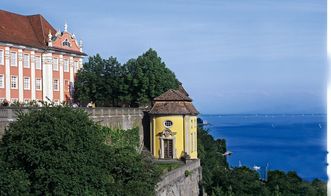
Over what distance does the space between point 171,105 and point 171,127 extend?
1.52 metres

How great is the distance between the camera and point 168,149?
3691cm

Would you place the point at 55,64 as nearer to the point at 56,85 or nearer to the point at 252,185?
the point at 56,85

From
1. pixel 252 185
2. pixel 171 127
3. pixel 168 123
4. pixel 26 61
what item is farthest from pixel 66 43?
pixel 252 185

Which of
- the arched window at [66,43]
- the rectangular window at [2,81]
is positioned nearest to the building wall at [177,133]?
the rectangular window at [2,81]

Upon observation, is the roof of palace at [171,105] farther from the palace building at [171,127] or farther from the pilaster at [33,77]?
the pilaster at [33,77]

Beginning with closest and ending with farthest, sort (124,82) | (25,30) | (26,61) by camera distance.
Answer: (26,61), (25,30), (124,82)

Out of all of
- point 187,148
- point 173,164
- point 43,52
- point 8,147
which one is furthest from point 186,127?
point 8,147

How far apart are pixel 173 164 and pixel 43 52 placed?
14.6 metres

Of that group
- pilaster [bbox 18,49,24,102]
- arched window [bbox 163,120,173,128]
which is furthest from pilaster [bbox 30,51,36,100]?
arched window [bbox 163,120,173,128]

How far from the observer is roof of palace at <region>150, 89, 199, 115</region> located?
36.9 meters

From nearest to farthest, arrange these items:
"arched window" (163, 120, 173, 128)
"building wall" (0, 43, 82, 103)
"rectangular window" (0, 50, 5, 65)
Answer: "arched window" (163, 120, 173, 128) < "rectangular window" (0, 50, 5, 65) < "building wall" (0, 43, 82, 103)

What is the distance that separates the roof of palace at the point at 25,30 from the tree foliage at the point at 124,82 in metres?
2.55

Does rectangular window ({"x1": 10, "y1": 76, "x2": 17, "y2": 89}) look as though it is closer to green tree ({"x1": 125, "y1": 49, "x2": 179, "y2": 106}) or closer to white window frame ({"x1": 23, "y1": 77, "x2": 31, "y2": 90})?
white window frame ({"x1": 23, "y1": 77, "x2": 31, "y2": 90})

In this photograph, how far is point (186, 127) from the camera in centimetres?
3703
